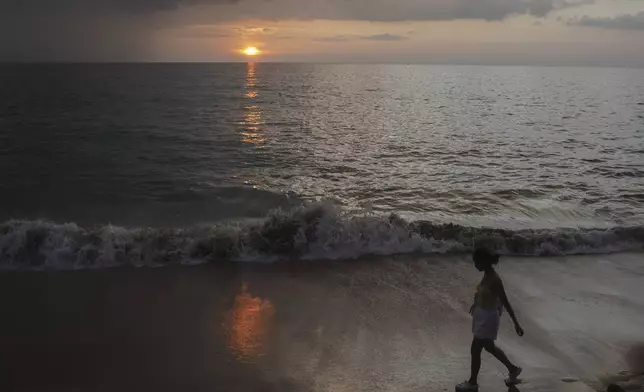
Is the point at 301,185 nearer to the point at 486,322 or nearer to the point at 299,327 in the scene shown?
the point at 299,327

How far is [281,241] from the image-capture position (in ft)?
33.9

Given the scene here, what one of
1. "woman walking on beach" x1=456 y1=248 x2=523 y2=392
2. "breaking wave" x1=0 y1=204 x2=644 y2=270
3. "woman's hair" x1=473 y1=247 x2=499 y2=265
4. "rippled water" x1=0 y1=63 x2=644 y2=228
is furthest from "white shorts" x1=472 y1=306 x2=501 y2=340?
"rippled water" x1=0 y1=63 x2=644 y2=228

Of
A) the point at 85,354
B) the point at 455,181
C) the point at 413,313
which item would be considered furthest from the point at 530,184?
the point at 85,354

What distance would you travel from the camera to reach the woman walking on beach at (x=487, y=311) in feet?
16.3

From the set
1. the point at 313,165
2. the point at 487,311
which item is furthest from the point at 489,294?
the point at 313,165

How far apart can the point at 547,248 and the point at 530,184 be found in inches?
276

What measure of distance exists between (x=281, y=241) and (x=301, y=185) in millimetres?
6698

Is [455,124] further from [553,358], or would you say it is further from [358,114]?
[553,358]

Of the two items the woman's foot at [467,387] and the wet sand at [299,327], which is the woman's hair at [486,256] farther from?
the wet sand at [299,327]

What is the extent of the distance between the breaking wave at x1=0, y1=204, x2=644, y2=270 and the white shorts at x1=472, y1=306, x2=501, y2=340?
452 centimetres

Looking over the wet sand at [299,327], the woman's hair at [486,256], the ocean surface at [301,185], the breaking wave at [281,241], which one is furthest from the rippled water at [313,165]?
the woman's hair at [486,256]

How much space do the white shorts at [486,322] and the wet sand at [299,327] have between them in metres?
0.68

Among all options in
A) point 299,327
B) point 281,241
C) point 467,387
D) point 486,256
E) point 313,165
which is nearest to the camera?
point 486,256

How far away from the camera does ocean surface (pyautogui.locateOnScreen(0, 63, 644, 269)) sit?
33.6ft
